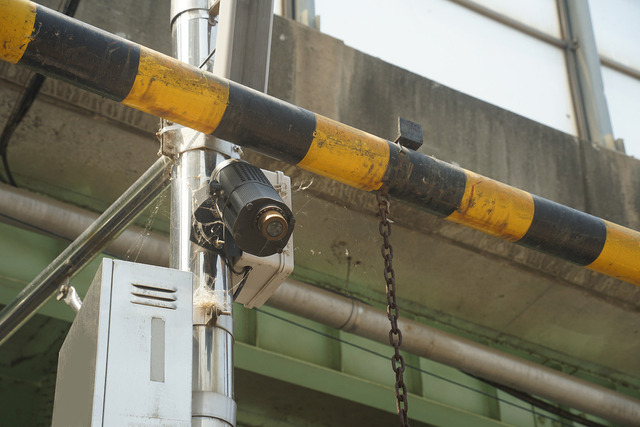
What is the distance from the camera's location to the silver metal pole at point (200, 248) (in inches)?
90.2

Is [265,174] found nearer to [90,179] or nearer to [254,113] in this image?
[254,113]

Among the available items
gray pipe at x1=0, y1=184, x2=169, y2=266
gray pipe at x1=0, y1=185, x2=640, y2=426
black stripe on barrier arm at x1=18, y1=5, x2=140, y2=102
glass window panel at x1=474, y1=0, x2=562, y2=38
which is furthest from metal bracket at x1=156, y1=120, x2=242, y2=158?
glass window panel at x1=474, y1=0, x2=562, y2=38

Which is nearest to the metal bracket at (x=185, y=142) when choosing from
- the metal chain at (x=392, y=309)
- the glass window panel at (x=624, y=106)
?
the metal chain at (x=392, y=309)

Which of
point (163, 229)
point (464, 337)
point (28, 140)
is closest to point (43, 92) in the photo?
point (28, 140)

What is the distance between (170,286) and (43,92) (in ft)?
9.94

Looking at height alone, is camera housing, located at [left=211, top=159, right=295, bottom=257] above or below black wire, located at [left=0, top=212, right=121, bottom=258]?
below

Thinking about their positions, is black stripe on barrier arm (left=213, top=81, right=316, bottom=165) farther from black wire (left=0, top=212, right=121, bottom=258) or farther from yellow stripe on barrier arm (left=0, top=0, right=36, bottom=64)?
black wire (left=0, top=212, right=121, bottom=258)

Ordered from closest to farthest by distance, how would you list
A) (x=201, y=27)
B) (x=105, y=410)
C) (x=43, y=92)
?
(x=105, y=410) → (x=201, y=27) → (x=43, y=92)

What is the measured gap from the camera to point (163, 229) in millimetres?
5754

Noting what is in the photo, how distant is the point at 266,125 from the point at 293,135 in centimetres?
10

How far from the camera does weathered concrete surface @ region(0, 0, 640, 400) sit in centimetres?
513

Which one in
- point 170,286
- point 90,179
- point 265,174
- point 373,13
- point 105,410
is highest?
point 373,13

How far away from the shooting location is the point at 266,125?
2639 mm

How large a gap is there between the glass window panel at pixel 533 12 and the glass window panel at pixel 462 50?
0.15 m
